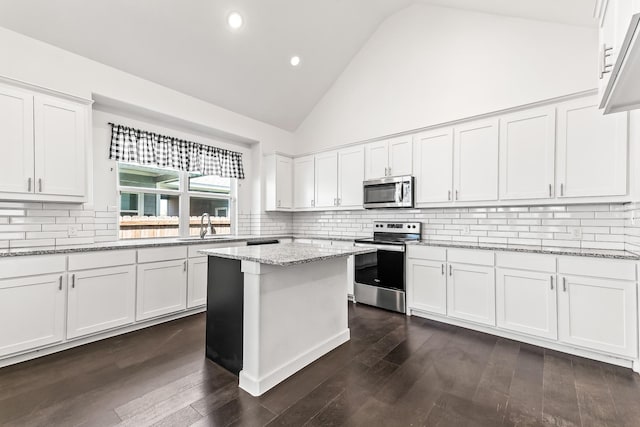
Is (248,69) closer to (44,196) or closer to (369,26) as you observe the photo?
(369,26)

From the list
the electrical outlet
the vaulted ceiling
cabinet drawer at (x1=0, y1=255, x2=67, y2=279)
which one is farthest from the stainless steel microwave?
cabinet drawer at (x1=0, y1=255, x2=67, y2=279)

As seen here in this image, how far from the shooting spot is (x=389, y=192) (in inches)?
155

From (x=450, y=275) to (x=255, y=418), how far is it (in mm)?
2461

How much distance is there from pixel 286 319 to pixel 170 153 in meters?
2.91

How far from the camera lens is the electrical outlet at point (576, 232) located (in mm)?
2859

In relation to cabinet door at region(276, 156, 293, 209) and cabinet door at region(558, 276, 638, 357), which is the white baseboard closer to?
cabinet door at region(558, 276, 638, 357)

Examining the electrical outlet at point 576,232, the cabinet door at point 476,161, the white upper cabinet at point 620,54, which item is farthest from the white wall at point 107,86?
the electrical outlet at point 576,232

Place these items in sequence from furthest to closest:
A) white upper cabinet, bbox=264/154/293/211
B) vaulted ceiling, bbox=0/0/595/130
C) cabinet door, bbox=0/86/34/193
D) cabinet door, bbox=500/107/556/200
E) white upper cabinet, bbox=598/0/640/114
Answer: white upper cabinet, bbox=264/154/293/211, cabinet door, bbox=500/107/556/200, vaulted ceiling, bbox=0/0/595/130, cabinet door, bbox=0/86/34/193, white upper cabinet, bbox=598/0/640/114

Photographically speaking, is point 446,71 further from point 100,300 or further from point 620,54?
point 100,300

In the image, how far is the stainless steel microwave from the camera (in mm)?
3756

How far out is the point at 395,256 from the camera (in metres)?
3.65

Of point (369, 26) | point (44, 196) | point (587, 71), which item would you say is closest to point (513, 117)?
point (587, 71)

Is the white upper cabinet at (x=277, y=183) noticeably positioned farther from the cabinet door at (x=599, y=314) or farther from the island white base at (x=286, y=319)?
the cabinet door at (x=599, y=314)

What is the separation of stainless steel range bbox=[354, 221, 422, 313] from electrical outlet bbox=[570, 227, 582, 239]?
156 centimetres
